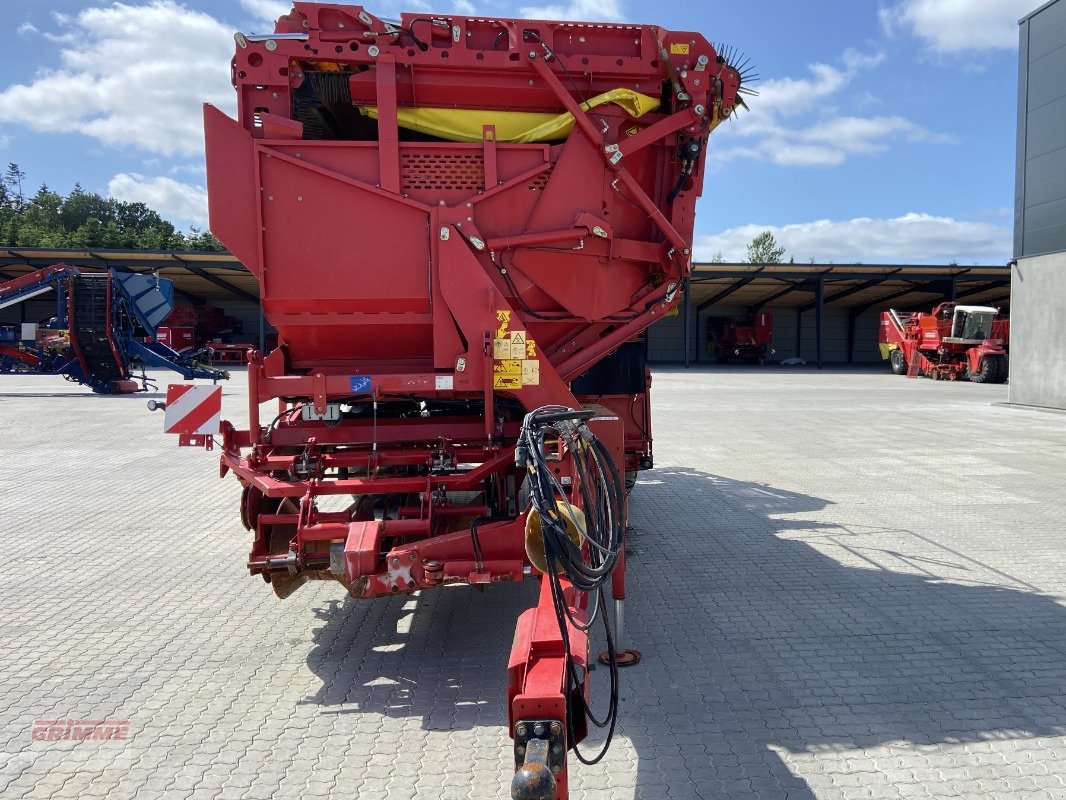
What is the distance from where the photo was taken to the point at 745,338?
126ft

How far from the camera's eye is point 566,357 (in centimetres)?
499

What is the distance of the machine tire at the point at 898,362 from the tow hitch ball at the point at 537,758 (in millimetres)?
32036

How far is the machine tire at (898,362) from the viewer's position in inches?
1223

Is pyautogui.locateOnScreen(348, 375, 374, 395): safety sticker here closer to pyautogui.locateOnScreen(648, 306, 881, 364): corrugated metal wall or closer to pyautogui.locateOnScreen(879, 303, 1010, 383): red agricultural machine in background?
pyautogui.locateOnScreen(879, 303, 1010, 383): red agricultural machine in background

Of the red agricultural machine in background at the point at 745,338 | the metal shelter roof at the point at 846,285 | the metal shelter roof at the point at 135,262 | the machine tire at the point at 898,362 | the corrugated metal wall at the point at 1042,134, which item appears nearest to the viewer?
the corrugated metal wall at the point at 1042,134

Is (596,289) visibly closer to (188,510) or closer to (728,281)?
(188,510)

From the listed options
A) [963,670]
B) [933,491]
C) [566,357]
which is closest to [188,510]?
[566,357]

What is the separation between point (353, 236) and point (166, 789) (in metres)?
2.89

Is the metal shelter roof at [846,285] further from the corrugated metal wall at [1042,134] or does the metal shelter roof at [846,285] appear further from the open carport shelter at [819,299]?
the corrugated metal wall at [1042,134]

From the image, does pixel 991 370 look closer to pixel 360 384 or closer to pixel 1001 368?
pixel 1001 368

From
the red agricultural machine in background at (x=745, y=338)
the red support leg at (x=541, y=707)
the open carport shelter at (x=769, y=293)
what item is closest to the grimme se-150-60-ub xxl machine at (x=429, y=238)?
the red support leg at (x=541, y=707)

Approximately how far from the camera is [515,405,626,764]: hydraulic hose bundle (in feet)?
8.58

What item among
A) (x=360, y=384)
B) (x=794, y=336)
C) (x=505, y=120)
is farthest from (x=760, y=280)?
(x=360, y=384)

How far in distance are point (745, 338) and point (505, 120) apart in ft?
116
